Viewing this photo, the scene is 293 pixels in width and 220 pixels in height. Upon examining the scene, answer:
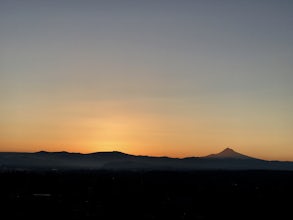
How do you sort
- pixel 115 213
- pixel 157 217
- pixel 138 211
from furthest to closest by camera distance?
pixel 138 211
pixel 115 213
pixel 157 217

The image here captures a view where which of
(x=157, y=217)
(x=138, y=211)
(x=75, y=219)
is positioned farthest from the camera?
(x=138, y=211)

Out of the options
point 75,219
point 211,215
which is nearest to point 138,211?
point 211,215

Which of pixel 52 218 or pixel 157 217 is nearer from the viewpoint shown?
pixel 52 218

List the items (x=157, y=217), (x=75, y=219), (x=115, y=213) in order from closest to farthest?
(x=75, y=219) → (x=157, y=217) → (x=115, y=213)

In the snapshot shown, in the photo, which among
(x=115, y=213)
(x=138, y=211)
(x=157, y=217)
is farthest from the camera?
(x=138, y=211)

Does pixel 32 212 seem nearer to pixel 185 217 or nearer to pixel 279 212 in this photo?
pixel 185 217

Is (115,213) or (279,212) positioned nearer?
(115,213)

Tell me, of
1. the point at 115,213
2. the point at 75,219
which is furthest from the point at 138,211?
the point at 75,219

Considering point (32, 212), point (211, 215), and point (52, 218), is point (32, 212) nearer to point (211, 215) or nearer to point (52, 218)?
point (52, 218)

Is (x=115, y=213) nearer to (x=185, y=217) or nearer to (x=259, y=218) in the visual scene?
(x=185, y=217)
